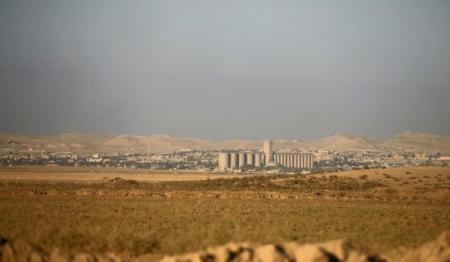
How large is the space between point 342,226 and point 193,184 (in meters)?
43.3

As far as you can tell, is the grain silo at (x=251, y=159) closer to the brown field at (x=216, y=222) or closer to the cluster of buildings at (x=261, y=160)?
the cluster of buildings at (x=261, y=160)

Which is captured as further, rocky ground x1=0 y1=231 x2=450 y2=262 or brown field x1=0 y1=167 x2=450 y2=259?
brown field x1=0 y1=167 x2=450 y2=259

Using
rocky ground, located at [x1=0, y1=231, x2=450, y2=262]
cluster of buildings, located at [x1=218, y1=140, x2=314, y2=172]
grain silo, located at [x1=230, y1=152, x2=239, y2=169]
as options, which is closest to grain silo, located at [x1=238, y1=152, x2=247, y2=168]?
cluster of buildings, located at [x1=218, y1=140, x2=314, y2=172]

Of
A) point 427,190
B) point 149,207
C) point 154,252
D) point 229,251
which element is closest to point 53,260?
point 229,251

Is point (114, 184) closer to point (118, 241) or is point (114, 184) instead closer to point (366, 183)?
point (366, 183)

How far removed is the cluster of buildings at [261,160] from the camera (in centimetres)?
17950

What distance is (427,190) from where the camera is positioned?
6062cm

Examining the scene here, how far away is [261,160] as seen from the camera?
191125 millimetres

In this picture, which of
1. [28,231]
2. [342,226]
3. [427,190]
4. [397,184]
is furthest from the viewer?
[397,184]

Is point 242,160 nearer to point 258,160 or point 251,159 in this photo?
point 251,159

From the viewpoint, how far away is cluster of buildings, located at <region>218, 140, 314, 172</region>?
179500 millimetres

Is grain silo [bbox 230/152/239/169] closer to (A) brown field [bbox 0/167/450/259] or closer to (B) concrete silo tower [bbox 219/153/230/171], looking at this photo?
(B) concrete silo tower [bbox 219/153/230/171]

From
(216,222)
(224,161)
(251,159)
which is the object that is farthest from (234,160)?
(216,222)

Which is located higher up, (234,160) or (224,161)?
(234,160)
